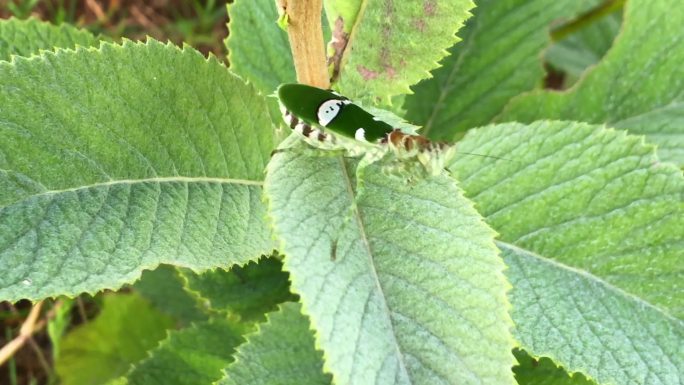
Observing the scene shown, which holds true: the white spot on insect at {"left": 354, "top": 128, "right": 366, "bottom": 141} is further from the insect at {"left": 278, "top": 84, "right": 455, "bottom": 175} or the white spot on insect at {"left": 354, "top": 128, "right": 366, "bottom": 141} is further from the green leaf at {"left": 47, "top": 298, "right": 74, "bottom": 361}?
the green leaf at {"left": 47, "top": 298, "right": 74, "bottom": 361}

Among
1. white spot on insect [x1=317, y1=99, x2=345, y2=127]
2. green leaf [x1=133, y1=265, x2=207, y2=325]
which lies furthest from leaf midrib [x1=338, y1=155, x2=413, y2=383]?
green leaf [x1=133, y1=265, x2=207, y2=325]

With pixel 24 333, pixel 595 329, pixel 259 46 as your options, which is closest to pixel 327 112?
pixel 259 46

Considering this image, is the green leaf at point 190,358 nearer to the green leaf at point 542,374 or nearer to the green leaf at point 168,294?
the green leaf at point 168,294

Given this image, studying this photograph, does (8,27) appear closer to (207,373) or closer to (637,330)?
(207,373)

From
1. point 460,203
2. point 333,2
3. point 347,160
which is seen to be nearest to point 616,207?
point 460,203

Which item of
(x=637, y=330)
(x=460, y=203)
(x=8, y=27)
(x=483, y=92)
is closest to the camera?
(x=460, y=203)

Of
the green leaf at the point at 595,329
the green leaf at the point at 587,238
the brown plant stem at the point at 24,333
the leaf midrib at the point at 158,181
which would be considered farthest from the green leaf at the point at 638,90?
the brown plant stem at the point at 24,333

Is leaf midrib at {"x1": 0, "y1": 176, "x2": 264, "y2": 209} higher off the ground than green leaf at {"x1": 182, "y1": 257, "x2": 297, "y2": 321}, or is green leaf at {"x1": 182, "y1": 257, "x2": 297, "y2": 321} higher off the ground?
green leaf at {"x1": 182, "y1": 257, "x2": 297, "y2": 321}
